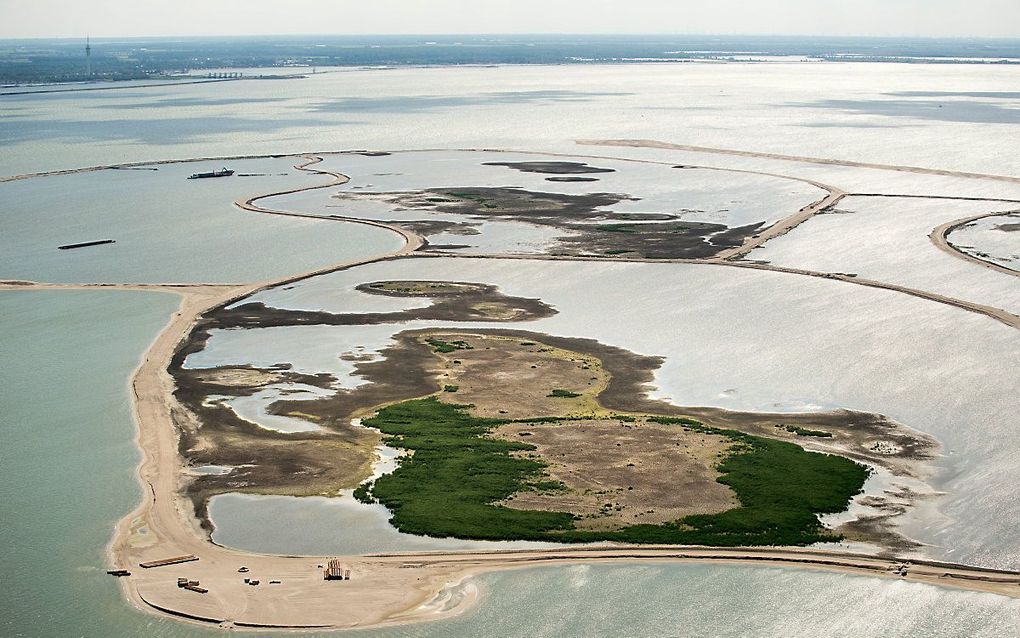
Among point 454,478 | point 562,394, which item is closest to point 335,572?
point 454,478

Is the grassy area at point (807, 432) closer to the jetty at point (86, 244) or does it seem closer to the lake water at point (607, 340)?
the lake water at point (607, 340)

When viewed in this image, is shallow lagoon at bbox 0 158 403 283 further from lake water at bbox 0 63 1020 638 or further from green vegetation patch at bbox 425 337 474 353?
green vegetation patch at bbox 425 337 474 353

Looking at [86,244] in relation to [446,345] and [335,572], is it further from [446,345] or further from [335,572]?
[335,572]

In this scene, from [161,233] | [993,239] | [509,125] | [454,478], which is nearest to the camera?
[454,478]

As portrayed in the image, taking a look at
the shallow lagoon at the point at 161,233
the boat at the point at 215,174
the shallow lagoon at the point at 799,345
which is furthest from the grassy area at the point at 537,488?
the boat at the point at 215,174

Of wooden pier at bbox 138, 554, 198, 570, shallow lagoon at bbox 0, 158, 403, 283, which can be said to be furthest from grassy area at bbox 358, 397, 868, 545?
shallow lagoon at bbox 0, 158, 403, 283

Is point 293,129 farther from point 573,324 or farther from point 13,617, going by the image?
point 13,617

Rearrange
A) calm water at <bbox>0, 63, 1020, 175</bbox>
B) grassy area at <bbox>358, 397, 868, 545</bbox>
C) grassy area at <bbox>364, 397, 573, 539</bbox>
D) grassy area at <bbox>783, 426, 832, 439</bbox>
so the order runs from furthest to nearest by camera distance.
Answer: calm water at <bbox>0, 63, 1020, 175</bbox>, grassy area at <bbox>783, 426, 832, 439</bbox>, grassy area at <bbox>364, 397, 573, 539</bbox>, grassy area at <bbox>358, 397, 868, 545</bbox>

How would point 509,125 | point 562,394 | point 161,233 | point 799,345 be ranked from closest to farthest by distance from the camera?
point 562,394
point 799,345
point 161,233
point 509,125
